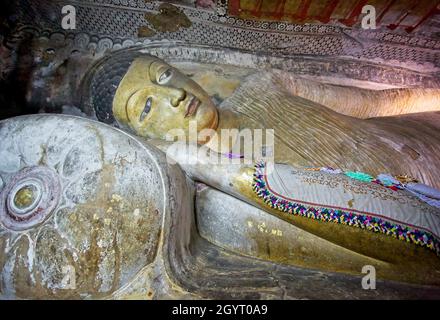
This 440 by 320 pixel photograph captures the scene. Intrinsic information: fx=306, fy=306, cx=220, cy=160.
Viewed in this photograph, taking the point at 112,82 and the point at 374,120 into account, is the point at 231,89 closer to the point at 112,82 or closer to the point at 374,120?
the point at 112,82

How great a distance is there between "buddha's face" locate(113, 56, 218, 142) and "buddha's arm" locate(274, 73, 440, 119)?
0.96 m

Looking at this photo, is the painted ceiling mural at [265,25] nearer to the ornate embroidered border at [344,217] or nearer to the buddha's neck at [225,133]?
the buddha's neck at [225,133]

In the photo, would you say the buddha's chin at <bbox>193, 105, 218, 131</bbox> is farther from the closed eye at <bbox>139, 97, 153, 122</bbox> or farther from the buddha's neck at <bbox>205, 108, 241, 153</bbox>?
the closed eye at <bbox>139, 97, 153, 122</bbox>

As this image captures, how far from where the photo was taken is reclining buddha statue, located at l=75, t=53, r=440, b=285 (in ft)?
4.56

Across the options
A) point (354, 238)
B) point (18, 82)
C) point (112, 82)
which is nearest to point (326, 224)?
point (354, 238)

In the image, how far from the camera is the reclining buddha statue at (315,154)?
1.39 meters

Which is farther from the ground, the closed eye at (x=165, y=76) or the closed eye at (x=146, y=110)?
the closed eye at (x=165, y=76)

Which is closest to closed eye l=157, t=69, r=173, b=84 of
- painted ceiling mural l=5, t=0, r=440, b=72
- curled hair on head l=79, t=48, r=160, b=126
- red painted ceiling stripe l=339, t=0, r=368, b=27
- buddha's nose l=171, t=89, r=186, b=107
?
buddha's nose l=171, t=89, r=186, b=107

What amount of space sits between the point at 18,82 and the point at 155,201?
2.10m

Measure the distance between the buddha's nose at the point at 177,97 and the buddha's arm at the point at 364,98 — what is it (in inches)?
41.8

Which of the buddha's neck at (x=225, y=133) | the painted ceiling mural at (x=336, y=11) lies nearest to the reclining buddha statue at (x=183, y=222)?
the buddha's neck at (x=225, y=133)

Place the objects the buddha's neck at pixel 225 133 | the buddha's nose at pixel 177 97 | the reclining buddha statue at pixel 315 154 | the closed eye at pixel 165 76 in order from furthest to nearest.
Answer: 1. the buddha's neck at pixel 225 133
2. the closed eye at pixel 165 76
3. the buddha's nose at pixel 177 97
4. the reclining buddha statue at pixel 315 154

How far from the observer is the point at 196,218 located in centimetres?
198

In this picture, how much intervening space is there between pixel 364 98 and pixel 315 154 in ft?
3.63
